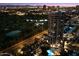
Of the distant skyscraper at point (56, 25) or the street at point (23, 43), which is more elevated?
the distant skyscraper at point (56, 25)

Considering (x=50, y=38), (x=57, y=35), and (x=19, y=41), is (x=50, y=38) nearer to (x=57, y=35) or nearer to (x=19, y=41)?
(x=57, y=35)

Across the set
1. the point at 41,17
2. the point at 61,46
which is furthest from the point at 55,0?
the point at 61,46

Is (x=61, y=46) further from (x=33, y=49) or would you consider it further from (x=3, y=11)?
(x=3, y=11)

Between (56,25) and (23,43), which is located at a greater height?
(56,25)

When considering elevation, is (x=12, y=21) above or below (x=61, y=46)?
above

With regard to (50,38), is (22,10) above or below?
above

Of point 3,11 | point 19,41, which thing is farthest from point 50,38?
point 3,11

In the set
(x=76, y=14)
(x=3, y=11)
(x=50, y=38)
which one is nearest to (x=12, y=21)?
(x=3, y=11)

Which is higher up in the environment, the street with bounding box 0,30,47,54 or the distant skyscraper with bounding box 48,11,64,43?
the distant skyscraper with bounding box 48,11,64,43
